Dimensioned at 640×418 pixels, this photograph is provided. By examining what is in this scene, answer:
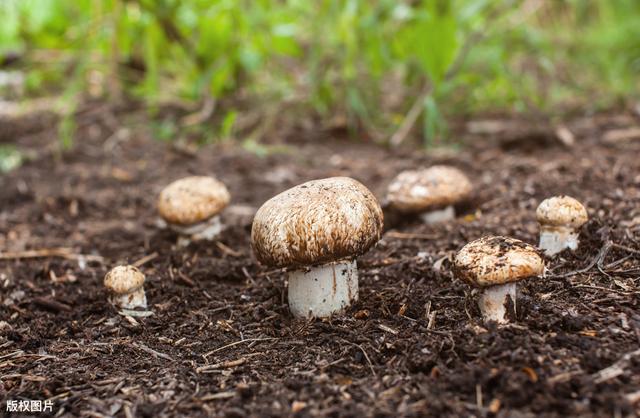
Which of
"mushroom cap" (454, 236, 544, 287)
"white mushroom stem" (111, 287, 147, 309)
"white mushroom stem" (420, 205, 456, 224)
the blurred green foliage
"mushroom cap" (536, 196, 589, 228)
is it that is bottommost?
"white mushroom stem" (111, 287, 147, 309)

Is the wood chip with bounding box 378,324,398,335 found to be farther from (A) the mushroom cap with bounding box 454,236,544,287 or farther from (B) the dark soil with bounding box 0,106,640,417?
(A) the mushroom cap with bounding box 454,236,544,287

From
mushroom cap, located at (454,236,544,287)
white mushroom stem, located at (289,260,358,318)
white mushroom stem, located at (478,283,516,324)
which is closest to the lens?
mushroom cap, located at (454,236,544,287)

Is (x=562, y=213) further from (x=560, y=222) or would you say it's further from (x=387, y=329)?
(x=387, y=329)

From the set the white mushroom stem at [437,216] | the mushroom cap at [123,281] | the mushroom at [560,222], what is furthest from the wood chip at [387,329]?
the white mushroom stem at [437,216]

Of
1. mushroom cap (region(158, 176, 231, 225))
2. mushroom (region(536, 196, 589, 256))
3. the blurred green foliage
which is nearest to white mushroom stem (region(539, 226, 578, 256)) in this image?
mushroom (region(536, 196, 589, 256))

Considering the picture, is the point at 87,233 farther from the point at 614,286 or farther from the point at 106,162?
the point at 614,286

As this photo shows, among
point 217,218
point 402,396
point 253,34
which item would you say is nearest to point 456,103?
point 253,34

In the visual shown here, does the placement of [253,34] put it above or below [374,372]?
above
